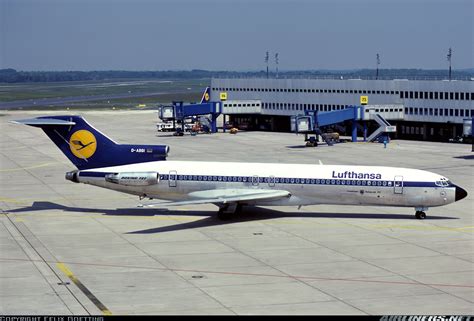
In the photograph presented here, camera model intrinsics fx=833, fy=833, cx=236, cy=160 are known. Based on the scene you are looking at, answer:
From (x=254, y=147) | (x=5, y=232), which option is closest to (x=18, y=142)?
(x=254, y=147)

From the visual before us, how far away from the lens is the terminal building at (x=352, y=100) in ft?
→ 357

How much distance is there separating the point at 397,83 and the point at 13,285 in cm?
8750

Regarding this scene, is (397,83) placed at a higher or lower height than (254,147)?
higher

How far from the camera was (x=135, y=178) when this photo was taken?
173 feet

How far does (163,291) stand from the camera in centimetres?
3512

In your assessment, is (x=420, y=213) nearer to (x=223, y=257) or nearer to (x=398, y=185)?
(x=398, y=185)

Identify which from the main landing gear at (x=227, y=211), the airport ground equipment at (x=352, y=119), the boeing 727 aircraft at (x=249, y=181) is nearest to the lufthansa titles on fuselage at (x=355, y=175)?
the boeing 727 aircraft at (x=249, y=181)

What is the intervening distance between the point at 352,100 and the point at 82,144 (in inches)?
2771

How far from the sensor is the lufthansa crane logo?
55594 millimetres

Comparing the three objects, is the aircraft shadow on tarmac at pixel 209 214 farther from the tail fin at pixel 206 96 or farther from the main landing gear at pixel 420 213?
the tail fin at pixel 206 96

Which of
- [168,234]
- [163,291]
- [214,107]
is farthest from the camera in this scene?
[214,107]

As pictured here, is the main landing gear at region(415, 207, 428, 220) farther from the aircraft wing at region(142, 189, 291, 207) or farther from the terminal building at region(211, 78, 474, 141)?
the terminal building at region(211, 78, 474, 141)

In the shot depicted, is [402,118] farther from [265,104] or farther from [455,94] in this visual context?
[265,104]

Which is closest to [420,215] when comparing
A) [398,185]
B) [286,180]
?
[398,185]
